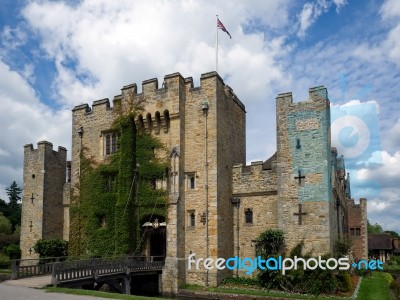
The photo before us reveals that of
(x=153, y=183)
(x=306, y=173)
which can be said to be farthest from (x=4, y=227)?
(x=306, y=173)

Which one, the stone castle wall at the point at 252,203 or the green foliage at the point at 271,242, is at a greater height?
the stone castle wall at the point at 252,203

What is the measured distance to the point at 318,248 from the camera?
2130 cm

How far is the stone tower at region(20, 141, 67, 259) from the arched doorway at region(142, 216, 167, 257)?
850 cm

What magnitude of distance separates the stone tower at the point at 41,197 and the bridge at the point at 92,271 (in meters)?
7.96

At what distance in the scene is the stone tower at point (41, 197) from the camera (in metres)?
28.9

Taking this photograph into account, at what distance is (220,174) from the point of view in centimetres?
2384

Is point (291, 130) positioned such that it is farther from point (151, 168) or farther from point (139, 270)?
point (139, 270)

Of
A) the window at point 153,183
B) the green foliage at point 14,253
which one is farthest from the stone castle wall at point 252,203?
the green foliage at point 14,253

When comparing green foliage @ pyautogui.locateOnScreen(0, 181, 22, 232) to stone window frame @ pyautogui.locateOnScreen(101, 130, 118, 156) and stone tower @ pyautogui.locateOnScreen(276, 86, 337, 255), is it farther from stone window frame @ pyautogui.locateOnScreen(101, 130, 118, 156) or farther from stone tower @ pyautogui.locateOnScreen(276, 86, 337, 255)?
stone tower @ pyautogui.locateOnScreen(276, 86, 337, 255)

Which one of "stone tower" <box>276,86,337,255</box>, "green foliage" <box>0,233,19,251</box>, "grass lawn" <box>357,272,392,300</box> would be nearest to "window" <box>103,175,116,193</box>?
"stone tower" <box>276,86,337,255</box>

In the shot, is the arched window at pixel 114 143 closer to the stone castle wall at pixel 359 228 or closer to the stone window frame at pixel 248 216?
the stone window frame at pixel 248 216

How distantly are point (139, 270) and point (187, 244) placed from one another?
3548mm

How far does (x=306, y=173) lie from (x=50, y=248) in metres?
17.8

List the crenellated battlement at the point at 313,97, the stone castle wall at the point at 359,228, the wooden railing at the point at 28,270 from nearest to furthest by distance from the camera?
the wooden railing at the point at 28,270 < the crenellated battlement at the point at 313,97 < the stone castle wall at the point at 359,228
